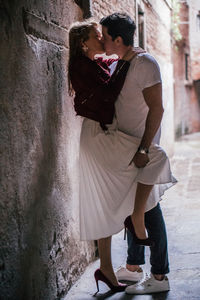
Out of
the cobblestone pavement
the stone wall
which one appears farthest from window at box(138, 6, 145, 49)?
the stone wall

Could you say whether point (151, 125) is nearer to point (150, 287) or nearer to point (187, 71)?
point (150, 287)

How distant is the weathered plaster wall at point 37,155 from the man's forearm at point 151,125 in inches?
24.8

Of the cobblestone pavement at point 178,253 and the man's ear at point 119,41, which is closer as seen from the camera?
the man's ear at point 119,41

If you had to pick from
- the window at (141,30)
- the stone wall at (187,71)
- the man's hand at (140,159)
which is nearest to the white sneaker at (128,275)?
the man's hand at (140,159)

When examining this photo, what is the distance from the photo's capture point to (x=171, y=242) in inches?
184

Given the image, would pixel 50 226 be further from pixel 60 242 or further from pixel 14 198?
pixel 14 198

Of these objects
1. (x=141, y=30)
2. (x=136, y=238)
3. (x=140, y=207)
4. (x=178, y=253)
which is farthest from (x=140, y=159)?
(x=141, y=30)

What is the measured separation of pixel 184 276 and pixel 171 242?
931 millimetres

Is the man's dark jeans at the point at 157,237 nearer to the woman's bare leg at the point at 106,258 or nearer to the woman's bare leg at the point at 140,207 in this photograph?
the woman's bare leg at the point at 140,207

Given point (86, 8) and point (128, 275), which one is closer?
point (128, 275)

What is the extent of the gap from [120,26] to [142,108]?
21.8 inches

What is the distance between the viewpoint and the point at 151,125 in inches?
122

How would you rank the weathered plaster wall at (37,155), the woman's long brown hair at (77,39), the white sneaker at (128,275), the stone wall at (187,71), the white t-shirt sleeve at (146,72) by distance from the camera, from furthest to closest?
the stone wall at (187,71), the white sneaker at (128,275), the woman's long brown hair at (77,39), the white t-shirt sleeve at (146,72), the weathered plaster wall at (37,155)

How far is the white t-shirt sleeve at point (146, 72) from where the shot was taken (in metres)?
3.05
